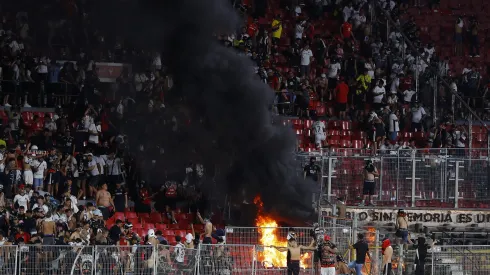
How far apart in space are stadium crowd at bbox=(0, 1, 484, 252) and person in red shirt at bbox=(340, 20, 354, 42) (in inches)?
1.2

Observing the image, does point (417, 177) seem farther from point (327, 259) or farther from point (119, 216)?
point (119, 216)

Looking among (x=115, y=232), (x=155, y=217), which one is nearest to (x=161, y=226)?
(x=155, y=217)

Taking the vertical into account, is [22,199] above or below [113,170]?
below

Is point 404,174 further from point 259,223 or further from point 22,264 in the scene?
point 22,264

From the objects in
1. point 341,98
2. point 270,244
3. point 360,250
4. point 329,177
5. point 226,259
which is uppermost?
point 341,98

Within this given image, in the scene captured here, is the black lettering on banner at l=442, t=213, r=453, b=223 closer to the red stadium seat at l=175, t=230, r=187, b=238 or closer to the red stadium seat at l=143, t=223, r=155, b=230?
the red stadium seat at l=175, t=230, r=187, b=238

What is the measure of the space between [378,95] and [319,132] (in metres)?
2.88

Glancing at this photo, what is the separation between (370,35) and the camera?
137ft

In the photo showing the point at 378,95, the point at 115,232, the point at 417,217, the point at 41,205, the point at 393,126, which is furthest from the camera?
the point at 378,95

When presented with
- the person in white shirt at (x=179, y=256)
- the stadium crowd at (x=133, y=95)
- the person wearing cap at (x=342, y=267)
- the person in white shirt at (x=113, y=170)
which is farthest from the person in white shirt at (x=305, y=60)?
the person in white shirt at (x=179, y=256)

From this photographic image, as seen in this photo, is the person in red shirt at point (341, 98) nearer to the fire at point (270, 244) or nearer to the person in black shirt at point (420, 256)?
the fire at point (270, 244)

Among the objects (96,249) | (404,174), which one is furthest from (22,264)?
(404,174)

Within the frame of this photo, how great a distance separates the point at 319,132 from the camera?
37500 mm

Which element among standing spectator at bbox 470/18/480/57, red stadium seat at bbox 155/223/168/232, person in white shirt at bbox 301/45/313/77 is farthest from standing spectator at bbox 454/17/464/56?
red stadium seat at bbox 155/223/168/232
